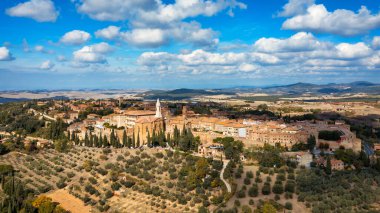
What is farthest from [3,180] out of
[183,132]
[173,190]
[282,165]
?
[282,165]

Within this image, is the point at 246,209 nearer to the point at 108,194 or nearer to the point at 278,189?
the point at 278,189

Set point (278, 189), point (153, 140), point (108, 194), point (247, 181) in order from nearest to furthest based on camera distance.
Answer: point (278, 189), point (108, 194), point (247, 181), point (153, 140)

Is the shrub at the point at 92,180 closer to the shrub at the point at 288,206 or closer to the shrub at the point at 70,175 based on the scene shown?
the shrub at the point at 70,175

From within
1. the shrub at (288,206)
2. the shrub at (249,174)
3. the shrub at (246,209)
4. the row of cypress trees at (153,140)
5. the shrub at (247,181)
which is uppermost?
the row of cypress trees at (153,140)

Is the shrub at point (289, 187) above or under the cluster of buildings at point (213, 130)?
under

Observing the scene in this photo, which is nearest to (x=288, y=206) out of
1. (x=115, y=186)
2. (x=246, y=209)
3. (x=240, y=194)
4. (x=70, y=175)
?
(x=246, y=209)

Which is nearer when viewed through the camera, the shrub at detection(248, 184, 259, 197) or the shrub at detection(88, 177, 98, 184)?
the shrub at detection(248, 184, 259, 197)

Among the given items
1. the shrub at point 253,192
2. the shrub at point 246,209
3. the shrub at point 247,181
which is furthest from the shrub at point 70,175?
the shrub at point 246,209

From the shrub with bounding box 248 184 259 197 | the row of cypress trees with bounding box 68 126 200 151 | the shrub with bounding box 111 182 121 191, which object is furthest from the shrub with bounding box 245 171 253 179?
the shrub with bounding box 111 182 121 191

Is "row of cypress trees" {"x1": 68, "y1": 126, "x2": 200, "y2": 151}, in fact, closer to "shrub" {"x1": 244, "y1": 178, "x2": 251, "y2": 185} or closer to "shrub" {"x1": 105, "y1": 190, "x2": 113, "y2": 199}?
"shrub" {"x1": 244, "y1": 178, "x2": 251, "y2": 185}

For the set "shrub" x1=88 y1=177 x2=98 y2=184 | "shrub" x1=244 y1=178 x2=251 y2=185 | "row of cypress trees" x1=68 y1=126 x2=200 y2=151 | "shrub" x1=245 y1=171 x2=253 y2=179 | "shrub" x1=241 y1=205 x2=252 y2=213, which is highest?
"row of cypress trees" x1=68 y1=126 x2=200 y2=151

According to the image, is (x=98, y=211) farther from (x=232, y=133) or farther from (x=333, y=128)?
(x=333, y=128)
